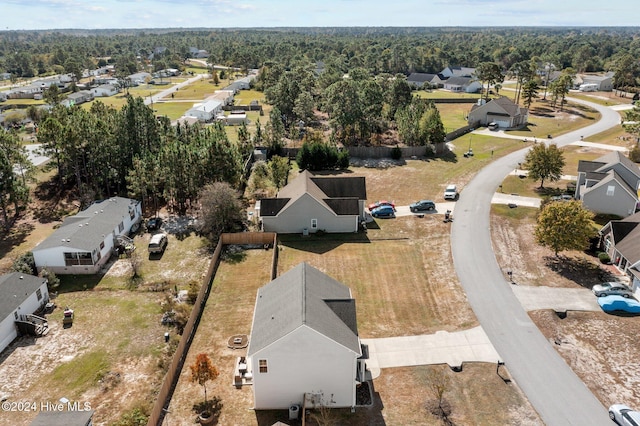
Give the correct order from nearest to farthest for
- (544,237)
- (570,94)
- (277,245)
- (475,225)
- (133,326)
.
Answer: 1. (133,326)
2. (544,237)
3. (277,245)
4. (475,225)
5. (570,94)

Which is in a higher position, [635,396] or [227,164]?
[227,164]

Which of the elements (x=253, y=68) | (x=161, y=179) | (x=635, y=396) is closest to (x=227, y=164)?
(x=161, y=179)

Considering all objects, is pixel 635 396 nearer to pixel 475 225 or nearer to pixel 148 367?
pixel 475 225

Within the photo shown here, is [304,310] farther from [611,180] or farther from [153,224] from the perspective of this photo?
[611,180]

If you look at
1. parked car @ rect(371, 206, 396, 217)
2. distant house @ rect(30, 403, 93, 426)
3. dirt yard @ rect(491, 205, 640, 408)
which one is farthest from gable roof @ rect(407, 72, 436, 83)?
distant house @ rect(30, 403, 93, 426)

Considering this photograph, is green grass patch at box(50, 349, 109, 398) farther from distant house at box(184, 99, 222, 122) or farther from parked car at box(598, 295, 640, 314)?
distant house at box(184, 99, 222, 122)

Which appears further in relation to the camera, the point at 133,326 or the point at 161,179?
the point at 161,179

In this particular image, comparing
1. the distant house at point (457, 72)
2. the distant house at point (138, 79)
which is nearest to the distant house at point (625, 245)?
the distant house at point (457, 72)

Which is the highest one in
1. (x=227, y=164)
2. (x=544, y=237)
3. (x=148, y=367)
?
(x=227, y=164)

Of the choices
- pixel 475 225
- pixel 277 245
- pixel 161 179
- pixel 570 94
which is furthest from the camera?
pixel 570 94
